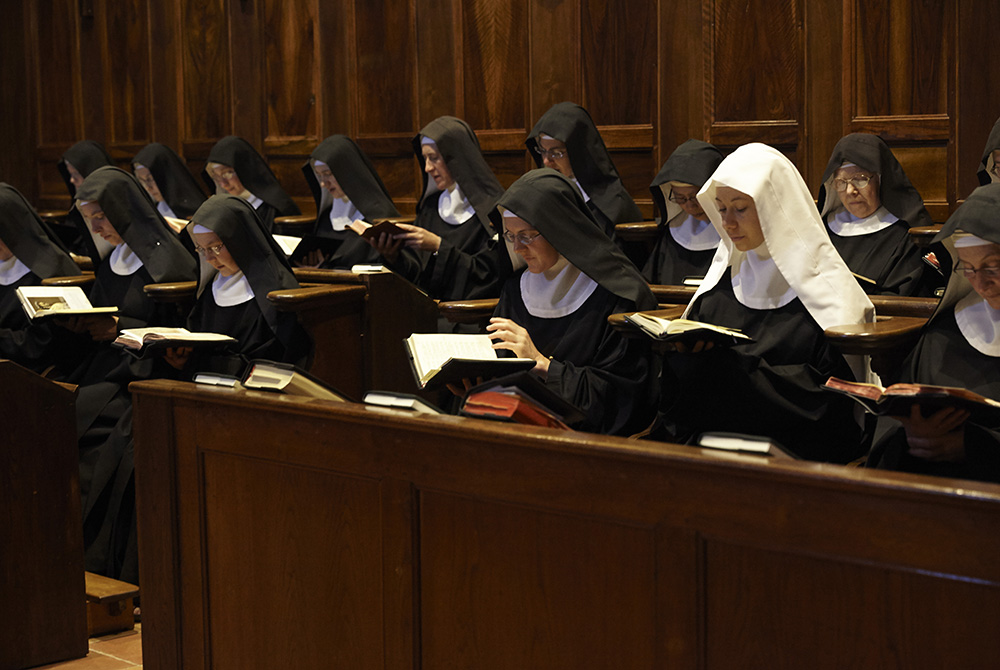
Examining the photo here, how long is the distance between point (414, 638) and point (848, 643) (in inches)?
38.0

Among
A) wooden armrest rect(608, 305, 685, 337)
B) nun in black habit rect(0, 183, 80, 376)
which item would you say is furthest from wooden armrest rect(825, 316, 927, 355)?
nun in black habit rect(0, 183, 80, 376)

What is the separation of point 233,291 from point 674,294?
1.97 meters

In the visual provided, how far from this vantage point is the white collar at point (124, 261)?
216 inches

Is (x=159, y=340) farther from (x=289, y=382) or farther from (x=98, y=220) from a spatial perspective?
(x=98, y=220)

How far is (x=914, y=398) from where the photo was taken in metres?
2.20

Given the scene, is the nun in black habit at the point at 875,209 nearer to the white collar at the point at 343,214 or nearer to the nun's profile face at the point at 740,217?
the nun's profile face at the point at 740,217

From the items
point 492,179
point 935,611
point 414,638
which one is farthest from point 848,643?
point 492,179

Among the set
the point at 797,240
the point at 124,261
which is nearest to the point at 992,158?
the point at 797,240

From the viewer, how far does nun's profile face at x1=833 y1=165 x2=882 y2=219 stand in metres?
4.96

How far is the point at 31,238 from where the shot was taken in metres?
5.83

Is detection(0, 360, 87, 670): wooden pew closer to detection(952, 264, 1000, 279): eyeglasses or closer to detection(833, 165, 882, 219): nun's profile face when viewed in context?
detection(952, 264, 1000, 279): eyeglasses

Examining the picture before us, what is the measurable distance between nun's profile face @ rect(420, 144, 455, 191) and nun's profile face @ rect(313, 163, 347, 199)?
74 cm

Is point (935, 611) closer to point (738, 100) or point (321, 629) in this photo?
point (321, 629)

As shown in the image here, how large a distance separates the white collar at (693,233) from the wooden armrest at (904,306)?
70.0 inches
